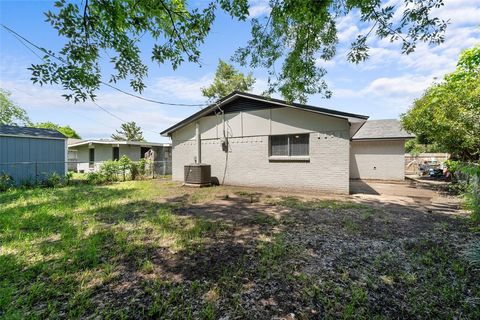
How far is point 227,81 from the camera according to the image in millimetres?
24328

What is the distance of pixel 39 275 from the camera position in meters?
2.75

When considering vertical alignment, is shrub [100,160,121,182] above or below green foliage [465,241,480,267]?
above

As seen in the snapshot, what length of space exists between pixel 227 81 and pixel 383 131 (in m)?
16.7

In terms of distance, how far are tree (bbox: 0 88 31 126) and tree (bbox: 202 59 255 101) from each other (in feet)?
87.3

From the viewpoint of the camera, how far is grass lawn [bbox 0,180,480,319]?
7.20 feet

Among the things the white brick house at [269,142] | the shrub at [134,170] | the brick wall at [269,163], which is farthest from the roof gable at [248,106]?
the shrub at [134,170]

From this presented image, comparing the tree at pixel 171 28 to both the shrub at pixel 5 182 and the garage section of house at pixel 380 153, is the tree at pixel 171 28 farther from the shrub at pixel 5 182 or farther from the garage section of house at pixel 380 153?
the shrub at pixel 5 182

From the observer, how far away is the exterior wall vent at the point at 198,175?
9992 millimetres

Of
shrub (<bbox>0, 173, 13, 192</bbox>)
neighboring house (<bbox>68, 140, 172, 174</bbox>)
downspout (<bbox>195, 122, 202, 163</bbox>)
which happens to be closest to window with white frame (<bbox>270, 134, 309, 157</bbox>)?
downspout (<bbox>195, 122, 202, 163</bbox>)

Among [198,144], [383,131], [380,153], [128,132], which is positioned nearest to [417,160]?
[383,131]

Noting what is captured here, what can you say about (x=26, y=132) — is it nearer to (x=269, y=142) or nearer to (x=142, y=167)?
(x=142, y=167)

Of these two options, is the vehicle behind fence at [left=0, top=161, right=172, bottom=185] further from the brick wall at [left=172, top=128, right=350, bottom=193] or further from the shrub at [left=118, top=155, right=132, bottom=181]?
the brick wall at [left=172, top=128, right=350, bottom=193]

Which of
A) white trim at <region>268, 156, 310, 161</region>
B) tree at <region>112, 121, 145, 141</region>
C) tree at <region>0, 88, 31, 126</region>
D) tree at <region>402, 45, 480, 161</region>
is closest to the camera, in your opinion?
tree at <region>402, 45, 480, 161</region>

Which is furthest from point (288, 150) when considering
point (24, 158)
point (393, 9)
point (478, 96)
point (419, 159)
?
point (419, 159)
